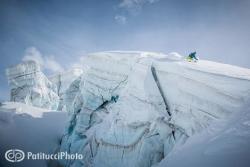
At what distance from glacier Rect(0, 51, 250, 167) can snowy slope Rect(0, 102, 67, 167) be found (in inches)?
128

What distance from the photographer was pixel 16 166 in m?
13.1

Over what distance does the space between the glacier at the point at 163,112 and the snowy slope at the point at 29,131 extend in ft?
10.7

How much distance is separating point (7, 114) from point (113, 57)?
47.0ft

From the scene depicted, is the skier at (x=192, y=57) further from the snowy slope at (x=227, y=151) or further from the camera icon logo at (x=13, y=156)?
the camera icon logo at (x=13, y=156)

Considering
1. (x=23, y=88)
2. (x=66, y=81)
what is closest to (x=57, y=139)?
(x=23, y=88)

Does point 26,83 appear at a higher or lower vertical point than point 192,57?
lower

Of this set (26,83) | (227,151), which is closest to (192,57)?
(227,151)

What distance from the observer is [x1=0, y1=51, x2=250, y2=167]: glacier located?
14.3 feet

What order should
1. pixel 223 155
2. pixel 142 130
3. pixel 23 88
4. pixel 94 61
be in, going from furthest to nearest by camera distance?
pixel 23 88 < pixel 94 61 < pixel 142 130 < pixel 223 155

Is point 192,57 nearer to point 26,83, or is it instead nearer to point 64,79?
point 26,83

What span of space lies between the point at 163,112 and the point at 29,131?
14.9m

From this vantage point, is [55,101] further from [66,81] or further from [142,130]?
[142,130]

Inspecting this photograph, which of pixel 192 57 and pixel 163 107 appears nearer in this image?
pixel 163 107

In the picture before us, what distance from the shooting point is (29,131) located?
17359mm
